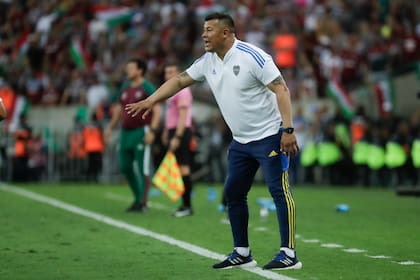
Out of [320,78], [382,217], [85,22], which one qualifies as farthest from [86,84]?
[382,217]

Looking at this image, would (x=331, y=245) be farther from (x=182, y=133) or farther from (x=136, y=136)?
(x=136, y=136)

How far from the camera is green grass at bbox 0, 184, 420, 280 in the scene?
891cm

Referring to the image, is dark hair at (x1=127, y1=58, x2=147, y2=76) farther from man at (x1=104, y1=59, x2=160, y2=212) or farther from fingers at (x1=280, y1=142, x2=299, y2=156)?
fingers at (x1=280, y1=142, x2=299, y2=156)

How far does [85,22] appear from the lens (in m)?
32.2

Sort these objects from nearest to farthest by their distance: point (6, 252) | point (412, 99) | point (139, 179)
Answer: point (6, 252), point (139, 179), point (412, 99)

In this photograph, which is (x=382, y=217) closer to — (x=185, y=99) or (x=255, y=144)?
(x=185, y=99)

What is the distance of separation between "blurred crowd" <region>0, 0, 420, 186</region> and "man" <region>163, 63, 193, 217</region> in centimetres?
1093

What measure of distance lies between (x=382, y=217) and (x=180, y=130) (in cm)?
304

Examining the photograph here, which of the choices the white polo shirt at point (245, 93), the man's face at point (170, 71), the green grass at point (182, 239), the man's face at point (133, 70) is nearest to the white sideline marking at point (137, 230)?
the green grass at point (182, 239)

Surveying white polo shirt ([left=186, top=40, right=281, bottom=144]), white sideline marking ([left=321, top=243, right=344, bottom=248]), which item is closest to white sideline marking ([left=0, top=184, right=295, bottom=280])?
white polo shirt ([left=186, top=40, right=281, bottom=144])

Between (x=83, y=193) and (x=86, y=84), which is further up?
(x=86, y=84)

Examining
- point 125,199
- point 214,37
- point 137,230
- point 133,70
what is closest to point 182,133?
point 133,70

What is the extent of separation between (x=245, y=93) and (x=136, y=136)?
6.92 meters

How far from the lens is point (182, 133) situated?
1516cm
